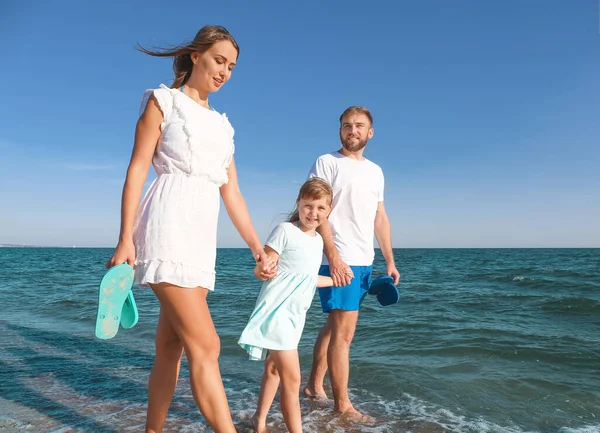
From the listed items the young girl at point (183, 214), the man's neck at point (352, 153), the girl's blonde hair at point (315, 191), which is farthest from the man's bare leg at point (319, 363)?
the young girl at point (183, 214)

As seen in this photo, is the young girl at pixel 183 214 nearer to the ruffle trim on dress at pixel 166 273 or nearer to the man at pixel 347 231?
the ruffle trim on dress at pixel 166 273

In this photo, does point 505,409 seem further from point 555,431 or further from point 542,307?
point 542,307

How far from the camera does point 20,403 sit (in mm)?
3561

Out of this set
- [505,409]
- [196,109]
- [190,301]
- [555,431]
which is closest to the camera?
[190,301]

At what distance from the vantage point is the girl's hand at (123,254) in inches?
75.5

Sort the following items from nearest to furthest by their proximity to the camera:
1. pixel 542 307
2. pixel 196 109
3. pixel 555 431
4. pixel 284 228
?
pixel 196 109, pixel 284 228, pixel 555 431, pixel 542 307

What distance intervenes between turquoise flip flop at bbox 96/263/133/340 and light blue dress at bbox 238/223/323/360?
76 centimetres

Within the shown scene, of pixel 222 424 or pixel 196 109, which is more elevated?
pixel 196 109

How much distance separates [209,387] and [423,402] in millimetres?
2511

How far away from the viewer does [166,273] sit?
1.97m

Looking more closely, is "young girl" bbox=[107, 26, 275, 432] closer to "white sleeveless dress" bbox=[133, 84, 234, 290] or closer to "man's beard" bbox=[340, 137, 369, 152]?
"white sleeveless dress" bbox=[133, 84, 234, 290]

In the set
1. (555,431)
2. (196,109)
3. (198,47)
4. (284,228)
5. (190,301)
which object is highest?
(198,47)

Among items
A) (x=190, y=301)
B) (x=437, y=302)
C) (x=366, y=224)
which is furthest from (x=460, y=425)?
(x=437, y=302)

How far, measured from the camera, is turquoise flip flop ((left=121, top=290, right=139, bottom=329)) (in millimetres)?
2092
